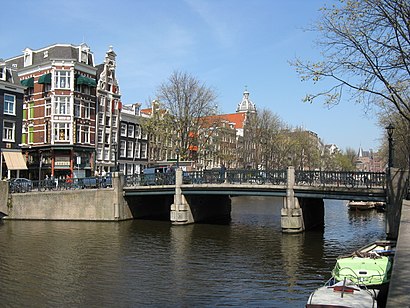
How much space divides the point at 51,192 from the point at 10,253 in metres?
14.5

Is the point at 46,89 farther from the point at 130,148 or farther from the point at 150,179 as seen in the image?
the point at 150,179

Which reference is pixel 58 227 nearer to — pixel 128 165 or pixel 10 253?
pixel 10 253

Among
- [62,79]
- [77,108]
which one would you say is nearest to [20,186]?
[77,108]

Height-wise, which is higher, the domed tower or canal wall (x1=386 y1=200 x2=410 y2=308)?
the domed tower

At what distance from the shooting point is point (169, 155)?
246ft

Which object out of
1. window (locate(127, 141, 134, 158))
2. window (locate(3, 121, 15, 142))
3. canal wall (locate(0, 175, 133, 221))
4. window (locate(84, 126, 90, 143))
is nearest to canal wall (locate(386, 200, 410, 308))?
canal wall (locate(0, 175, 133, 221))

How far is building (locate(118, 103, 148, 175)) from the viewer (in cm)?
6594

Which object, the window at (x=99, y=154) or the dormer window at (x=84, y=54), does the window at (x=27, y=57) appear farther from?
the window at (x=99, y=154)

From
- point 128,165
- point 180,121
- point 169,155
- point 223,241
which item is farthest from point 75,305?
point 169,155

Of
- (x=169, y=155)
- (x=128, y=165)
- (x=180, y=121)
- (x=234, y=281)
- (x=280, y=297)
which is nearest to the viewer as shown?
(x=280, y=297)

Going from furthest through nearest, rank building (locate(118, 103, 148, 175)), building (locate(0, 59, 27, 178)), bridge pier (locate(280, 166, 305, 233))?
building (locate(118, 103, 148, 175))
building (locate(0, 59, 27, 178))
bridge pier (locate(280, 166, 305, 233))

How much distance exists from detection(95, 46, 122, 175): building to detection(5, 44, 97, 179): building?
2006mm

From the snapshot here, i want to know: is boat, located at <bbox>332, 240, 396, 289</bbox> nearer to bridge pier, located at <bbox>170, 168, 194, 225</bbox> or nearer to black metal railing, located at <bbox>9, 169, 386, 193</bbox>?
black metal railing, located at <bbox>9, 169, 386, 193</bbox>

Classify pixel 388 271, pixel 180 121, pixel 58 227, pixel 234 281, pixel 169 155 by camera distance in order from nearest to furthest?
pixel 388 271, pixel 234 281, pixel 58 227, pixel 180 121, pixel 169 155
